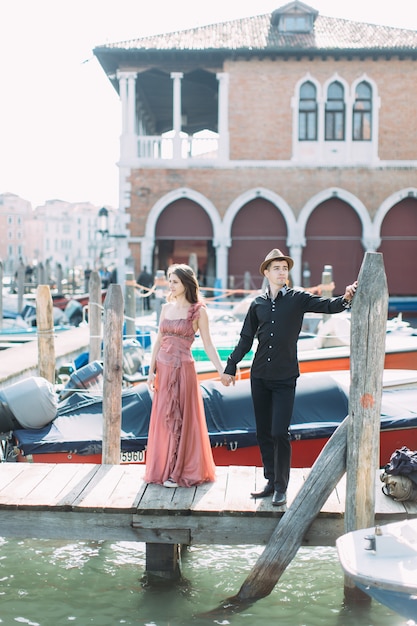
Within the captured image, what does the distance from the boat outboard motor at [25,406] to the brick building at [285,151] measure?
49.3ft

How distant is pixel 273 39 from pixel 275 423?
19602 millimetres

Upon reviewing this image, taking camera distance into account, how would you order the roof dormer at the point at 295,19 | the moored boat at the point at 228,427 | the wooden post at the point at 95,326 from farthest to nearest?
the roof dormer at the point at 295,19, the wooden post at the point at 95,326, the moored boat at the point at 228,427

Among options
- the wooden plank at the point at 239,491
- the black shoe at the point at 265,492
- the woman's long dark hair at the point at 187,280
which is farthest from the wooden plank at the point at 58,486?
the woman's long dark hair at the point at 187,280

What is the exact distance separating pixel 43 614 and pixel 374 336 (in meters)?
2.84

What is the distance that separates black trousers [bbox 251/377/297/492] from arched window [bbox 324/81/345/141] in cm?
1810

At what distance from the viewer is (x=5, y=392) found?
7000mm

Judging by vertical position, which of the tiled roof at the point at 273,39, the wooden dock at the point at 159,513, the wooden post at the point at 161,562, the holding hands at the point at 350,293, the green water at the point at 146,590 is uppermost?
the tiled roof at the point at 273,39

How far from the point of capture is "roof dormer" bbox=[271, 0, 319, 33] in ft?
74.3

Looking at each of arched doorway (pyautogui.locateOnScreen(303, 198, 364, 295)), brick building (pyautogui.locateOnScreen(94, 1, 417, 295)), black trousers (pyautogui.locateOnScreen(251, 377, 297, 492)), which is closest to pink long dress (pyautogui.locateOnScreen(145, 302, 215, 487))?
black trousers (pyautogui.locateOnScreen(251, 377, 297, 492))

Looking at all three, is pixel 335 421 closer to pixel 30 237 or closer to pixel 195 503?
pixel 195 503

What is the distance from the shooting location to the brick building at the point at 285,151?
70.6ft

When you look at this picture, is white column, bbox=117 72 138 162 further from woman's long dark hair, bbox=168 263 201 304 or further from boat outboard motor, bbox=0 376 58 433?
woman's long dark hair, bbox=168 263 201 304

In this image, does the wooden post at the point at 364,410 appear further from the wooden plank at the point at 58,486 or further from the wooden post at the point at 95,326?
the wooden post at the point at 95,326

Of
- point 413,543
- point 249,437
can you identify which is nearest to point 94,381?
point 249,437
